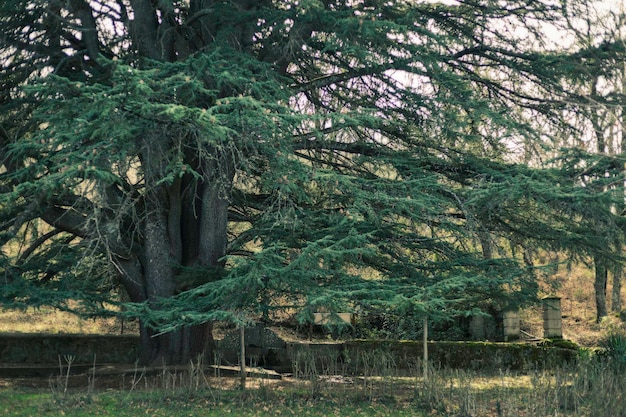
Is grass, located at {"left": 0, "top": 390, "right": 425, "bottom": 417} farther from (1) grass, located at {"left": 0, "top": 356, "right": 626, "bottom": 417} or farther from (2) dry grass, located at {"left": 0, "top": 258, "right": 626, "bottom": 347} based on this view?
(2) dry grass, located at {"left": 0, "top": 258, "right": 626, "bottom": 347}

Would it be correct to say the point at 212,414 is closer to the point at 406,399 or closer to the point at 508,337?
the point at 406,399

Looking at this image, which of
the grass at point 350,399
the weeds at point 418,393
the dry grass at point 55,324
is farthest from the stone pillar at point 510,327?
the dry grass at point 55,324

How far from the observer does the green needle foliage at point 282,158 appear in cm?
984

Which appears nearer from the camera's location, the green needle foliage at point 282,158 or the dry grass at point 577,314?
the green needle foliage at point 282,158

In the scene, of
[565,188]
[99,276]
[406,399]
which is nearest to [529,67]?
[565,188]

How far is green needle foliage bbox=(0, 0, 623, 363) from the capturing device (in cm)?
984

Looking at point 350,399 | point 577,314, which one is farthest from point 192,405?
point 577,314

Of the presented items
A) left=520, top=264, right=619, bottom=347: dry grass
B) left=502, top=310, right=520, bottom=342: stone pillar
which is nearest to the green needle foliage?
left=502, top=310, right=520, bottom=342: stone pillar

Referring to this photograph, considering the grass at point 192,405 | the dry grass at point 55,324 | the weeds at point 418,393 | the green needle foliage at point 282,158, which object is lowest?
the grass at point 192,405

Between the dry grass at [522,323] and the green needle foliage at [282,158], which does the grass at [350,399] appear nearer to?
the green needle foliage at [282,158]

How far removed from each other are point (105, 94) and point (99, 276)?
5.86 m

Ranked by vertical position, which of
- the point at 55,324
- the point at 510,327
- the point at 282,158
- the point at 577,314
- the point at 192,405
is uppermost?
the point at 282,158

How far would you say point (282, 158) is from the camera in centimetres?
1059

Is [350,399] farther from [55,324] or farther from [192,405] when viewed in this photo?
[55,324]
